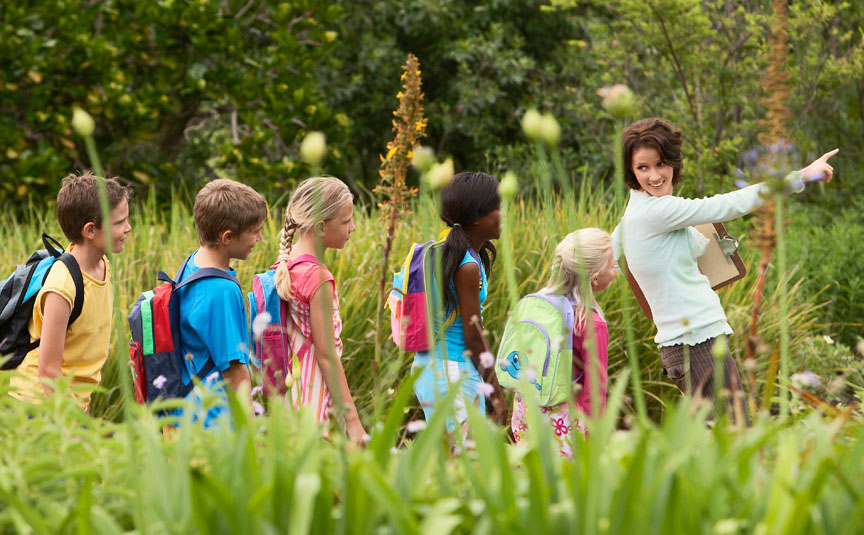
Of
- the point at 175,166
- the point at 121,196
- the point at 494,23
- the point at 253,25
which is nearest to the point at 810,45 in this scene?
the point at 494,23

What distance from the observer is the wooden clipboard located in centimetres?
386

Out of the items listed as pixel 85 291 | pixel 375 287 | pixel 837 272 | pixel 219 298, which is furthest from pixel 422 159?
pixel 837 272

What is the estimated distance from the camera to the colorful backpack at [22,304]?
10.3ft

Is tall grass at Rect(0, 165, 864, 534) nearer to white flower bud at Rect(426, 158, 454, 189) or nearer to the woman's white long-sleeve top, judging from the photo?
white flower bud at Rect(426, 158, 454, 189)

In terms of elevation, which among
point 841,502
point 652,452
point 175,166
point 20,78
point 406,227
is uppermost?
point 20,78

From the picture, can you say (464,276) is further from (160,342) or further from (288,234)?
(160,342)

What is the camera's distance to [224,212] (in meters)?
3.27

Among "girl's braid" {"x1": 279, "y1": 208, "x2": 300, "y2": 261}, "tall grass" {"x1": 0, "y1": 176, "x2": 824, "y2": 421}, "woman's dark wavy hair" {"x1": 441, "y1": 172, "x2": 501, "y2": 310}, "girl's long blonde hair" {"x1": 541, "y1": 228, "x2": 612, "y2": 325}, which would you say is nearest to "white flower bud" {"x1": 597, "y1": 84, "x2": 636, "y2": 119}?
"girl's long blonde hair" {"x1": 541, "y1": 228, "x2": 612, "y2": 325}

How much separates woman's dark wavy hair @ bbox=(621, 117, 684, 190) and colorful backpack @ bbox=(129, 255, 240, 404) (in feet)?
5.74

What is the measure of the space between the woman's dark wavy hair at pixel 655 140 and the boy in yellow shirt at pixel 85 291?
202 cm

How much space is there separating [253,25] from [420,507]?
8.33 m

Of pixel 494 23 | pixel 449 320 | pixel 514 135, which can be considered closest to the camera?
pixel 449 320

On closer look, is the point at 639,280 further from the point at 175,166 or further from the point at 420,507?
the point at 175,166

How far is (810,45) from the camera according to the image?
8422 mm
